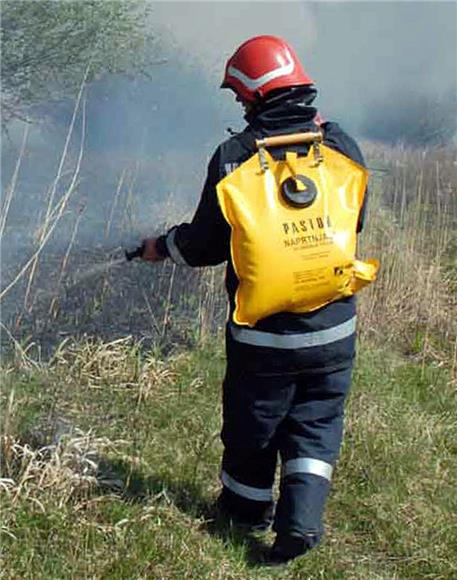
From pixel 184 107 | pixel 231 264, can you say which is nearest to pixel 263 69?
pixel 231 264

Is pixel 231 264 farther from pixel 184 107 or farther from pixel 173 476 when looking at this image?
pixel 184 107

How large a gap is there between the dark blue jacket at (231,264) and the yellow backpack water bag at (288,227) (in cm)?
6

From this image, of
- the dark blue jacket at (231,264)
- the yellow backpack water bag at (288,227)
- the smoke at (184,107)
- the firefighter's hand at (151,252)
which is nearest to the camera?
the yellow backpack water bag at (288,227)

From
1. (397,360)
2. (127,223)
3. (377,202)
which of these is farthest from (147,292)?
(377,202)

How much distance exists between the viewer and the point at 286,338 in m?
3.05

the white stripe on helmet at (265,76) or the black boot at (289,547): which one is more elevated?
the white stripe on helmet at (265,76)

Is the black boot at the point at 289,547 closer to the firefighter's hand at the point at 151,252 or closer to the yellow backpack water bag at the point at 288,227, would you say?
the yellow backpack water bag at the point at 288,227

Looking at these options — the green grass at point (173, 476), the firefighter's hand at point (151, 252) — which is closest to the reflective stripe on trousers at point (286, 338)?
the firefighter's hand at point (151, 252)

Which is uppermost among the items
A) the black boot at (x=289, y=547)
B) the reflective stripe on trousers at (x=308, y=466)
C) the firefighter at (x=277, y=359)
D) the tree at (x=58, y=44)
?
the tree at (x=58, y=44)

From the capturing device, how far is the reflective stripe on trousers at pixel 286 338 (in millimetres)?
3051

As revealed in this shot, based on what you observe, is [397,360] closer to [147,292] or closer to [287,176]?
[147,292]

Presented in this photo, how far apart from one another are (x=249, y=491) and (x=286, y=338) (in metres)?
0.59

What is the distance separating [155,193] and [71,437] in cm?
205

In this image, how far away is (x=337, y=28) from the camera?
20.4 ft
